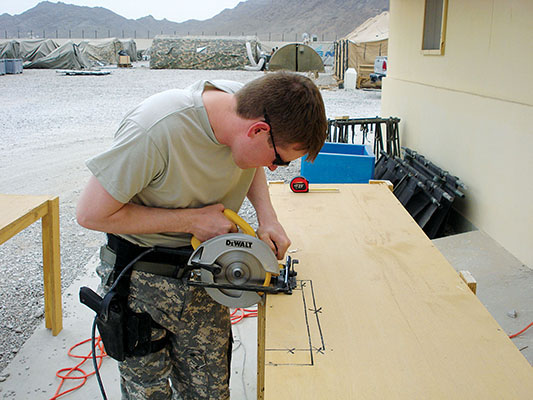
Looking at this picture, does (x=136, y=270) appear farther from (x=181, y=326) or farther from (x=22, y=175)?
(x=22, y=175)

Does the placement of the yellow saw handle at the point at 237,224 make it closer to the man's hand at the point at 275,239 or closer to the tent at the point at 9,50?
the man's hand at the point at 275,239

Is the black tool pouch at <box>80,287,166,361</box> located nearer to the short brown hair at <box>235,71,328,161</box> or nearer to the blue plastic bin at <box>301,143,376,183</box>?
the short brown hair at <box>235,71,328,161</box>

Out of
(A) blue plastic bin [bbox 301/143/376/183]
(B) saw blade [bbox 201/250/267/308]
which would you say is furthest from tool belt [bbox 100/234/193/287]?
(A) blue plastic bin [bbox 301/143/376/183]

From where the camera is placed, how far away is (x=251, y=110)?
1.38 m

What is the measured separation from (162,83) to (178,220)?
16431mm

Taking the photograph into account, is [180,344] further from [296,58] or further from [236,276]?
[296,58]

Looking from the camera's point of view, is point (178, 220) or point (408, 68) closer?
point (178, 220)

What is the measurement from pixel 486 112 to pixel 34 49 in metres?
27.3

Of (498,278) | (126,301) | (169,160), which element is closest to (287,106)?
(169,160)

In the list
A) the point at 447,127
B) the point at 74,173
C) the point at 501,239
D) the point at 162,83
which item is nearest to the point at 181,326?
the point at 501,239

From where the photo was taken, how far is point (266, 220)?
6.12ft

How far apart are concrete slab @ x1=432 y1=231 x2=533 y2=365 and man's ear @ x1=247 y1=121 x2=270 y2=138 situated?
199 cm

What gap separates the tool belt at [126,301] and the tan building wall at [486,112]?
264 centimetres

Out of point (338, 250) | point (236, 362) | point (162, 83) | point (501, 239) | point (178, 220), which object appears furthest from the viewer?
point (162, 83)
